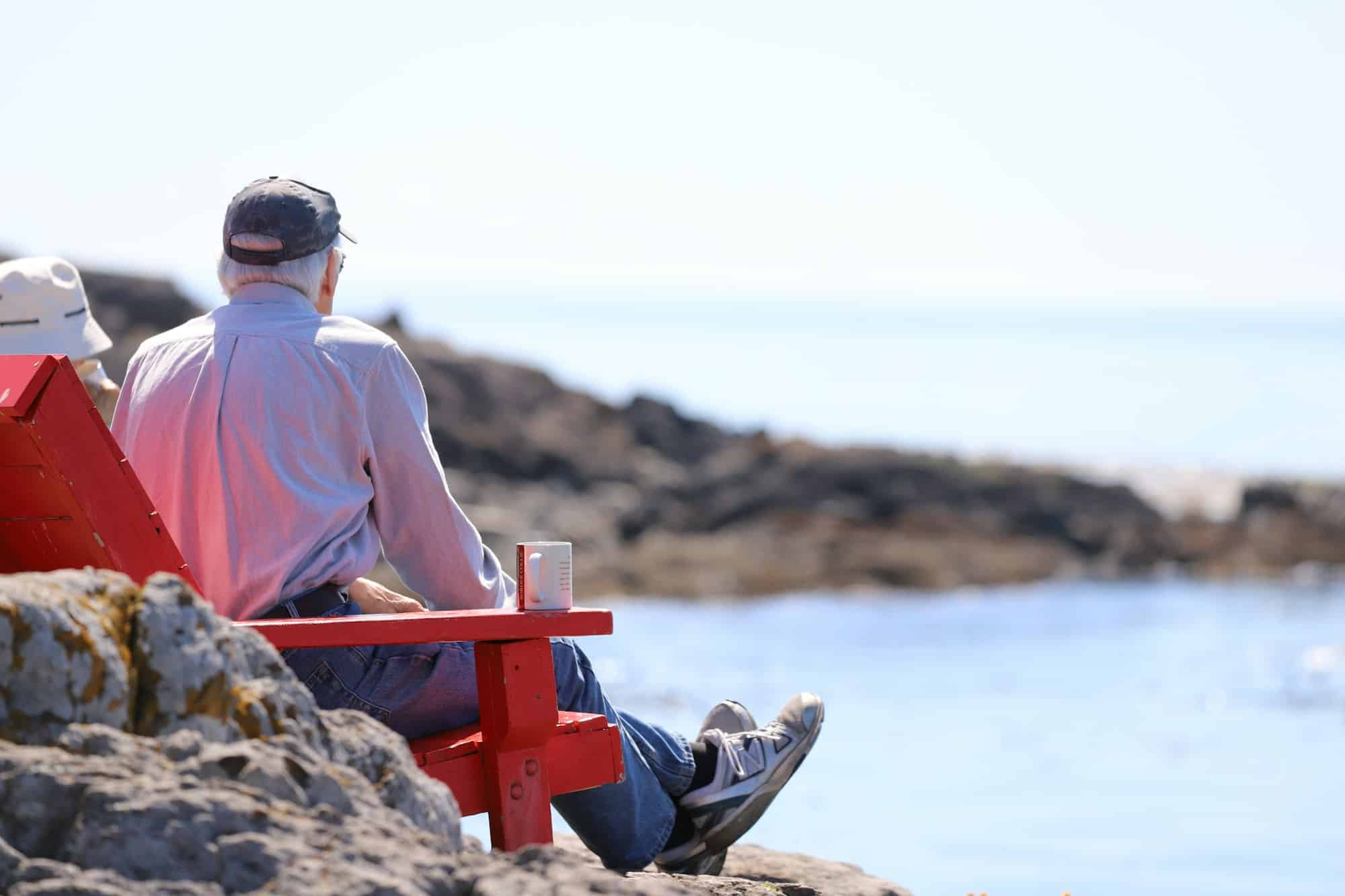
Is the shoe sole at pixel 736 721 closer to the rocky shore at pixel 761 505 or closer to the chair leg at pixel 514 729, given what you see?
the chair leg at pixel 514 729

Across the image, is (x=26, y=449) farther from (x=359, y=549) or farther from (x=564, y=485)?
(x=564, y=485)

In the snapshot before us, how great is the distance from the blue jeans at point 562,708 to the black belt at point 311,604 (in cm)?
2

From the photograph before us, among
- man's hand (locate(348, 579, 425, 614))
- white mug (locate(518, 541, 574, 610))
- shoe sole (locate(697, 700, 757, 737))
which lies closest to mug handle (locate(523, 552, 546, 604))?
white mug (locate(518, 541, 574, 610))

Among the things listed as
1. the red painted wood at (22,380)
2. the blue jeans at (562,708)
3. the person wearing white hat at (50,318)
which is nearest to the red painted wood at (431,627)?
the blue jeans at (562,708)

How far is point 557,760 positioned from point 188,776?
1277 millimetres

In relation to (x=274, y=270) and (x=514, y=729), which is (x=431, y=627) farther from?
(x=274, y=270)

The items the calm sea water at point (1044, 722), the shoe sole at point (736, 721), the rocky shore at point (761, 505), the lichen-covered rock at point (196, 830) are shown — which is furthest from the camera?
the rocky shore at point (761, 505)

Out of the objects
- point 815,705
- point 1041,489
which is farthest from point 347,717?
point 1041,489

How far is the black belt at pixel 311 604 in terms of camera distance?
11.1 ft

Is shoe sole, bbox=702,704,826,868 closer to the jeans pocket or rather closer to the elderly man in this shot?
the elderly man

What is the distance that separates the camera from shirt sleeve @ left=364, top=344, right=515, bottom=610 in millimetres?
3453

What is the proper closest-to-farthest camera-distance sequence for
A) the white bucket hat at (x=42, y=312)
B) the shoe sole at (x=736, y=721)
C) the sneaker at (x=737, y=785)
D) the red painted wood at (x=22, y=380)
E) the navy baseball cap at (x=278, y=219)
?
the red painted wood at (x=22, y=380) → the navy baseball cap at (x=278, y=219) → the sneaker at (x=737, y=785) → the shoe sole at (x=736, y=721) → the white bucket hat at (x=42, y=312)

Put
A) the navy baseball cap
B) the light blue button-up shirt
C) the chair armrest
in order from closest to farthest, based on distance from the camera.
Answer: the chair armrest, the light blue button-up shirt, the navy baseball cap

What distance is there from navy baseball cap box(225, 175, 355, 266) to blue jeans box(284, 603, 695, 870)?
76cm
